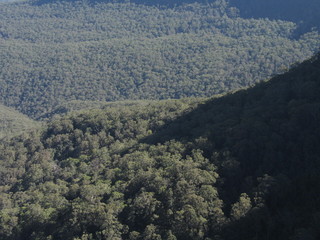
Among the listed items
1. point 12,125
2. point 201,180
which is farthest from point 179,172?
point 12,125

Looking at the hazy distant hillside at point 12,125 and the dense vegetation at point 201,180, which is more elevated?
the hazy distant hillside at point 12,125

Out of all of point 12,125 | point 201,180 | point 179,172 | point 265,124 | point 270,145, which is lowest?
point 201,180

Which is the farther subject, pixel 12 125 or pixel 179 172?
pixel 12 125

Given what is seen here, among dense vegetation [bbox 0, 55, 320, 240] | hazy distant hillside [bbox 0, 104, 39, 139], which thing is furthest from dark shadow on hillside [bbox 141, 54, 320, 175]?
hazy distant hillside [bbox 0, 104, 39, 139]

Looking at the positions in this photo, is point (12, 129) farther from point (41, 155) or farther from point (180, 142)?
point (180, 142)

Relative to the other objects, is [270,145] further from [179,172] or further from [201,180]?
[179,172]

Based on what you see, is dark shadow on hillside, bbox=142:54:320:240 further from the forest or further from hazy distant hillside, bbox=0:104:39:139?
hazy distant hillside, bbox=0:104:39:139

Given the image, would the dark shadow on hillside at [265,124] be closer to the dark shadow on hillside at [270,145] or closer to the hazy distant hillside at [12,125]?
the dark shadow on hillside at [270,145]

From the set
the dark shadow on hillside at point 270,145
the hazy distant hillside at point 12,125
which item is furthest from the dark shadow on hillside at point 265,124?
the hazy distant hillside at point 12,125

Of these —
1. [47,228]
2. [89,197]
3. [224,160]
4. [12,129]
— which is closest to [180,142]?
[224,160]
